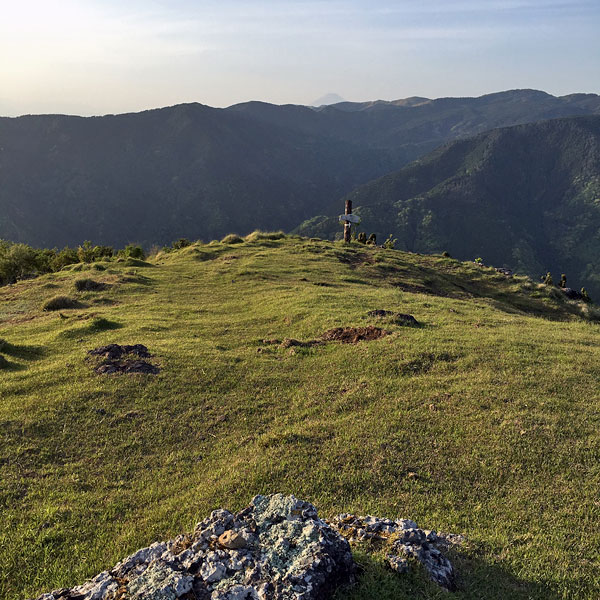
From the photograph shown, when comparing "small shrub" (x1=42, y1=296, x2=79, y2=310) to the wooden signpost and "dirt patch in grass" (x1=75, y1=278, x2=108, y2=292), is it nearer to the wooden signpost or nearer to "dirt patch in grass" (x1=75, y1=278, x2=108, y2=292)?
"dirt patch in grass" (x1=75, y1=278, x2=108, y2=292)

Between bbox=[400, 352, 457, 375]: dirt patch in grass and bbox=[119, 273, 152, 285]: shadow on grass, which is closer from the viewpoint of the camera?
bbox=[400, 352, 457, 375]: dirt patch in grass

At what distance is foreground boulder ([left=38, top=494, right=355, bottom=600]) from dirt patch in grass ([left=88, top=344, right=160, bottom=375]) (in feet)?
29.1

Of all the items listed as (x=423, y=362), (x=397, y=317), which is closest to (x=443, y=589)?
(x=423, y=362)

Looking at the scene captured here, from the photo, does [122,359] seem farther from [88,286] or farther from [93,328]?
[88,286]

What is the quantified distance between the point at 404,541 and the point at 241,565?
7.59ft

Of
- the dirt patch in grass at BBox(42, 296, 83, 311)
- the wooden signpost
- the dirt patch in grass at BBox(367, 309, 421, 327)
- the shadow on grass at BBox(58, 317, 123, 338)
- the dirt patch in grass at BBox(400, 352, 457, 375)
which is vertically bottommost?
the dirt patch in grass at BBox(42, 296, 83, 311)

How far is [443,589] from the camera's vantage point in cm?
538

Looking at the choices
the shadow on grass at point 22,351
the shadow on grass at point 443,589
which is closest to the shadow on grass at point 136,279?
the shadow on grass at point 22,351

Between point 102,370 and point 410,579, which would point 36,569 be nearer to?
point 410,579

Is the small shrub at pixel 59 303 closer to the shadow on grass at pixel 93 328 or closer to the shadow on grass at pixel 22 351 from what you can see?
the shadow on grass at pixel 93 328

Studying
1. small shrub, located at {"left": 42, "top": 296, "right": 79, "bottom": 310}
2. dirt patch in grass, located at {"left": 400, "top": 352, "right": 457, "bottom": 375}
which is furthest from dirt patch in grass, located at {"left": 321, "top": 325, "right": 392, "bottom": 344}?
small shrub, located at {"left": 42, "top": 296, "right": 79, "bottom": 310}

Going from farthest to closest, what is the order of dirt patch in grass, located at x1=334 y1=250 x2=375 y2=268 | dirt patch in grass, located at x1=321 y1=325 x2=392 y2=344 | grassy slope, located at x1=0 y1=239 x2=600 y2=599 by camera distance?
dirt patch in grass, located at x1=334 y1=250 x2=375 y2=268 < dirt patch in grass, located at x1=321 y1=325 x2=392 y2=344 < grassy slope, located at x1=0 y1=239 x2=600 y2=599

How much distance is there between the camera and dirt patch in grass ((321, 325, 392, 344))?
16.3 metres

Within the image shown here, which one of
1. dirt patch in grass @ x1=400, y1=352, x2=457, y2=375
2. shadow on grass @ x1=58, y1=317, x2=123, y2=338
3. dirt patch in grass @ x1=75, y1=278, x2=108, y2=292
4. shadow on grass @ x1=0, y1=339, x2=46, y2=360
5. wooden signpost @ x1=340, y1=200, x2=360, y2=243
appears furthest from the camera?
wooden signpost @ x1=340, y1=200, x2=360, y2=243
